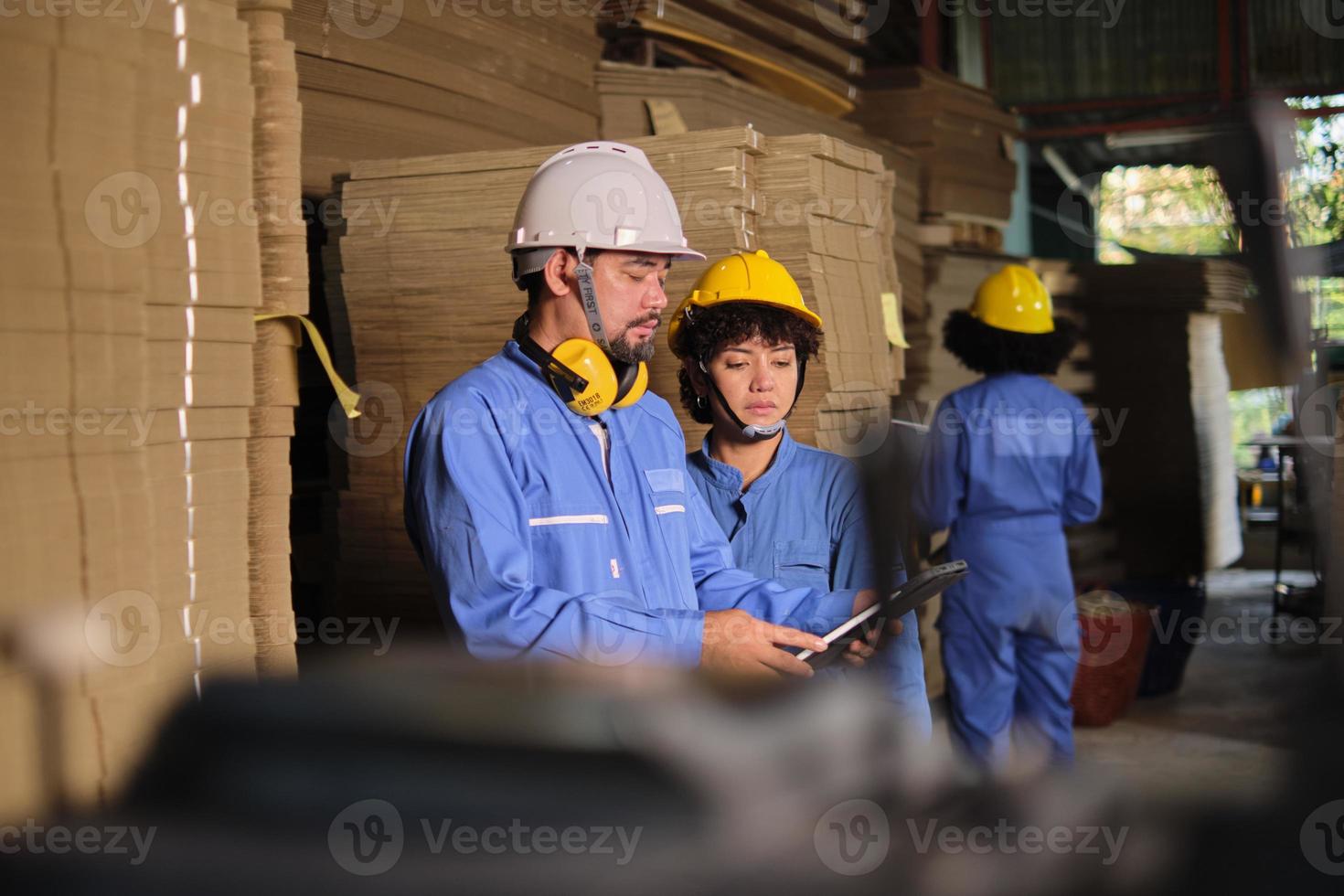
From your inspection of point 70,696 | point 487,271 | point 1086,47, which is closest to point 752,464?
point 487,271

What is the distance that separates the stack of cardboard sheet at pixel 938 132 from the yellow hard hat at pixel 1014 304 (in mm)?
1383

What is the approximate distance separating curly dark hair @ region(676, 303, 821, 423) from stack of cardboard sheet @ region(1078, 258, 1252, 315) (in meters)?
5.78

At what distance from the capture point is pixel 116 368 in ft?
7.01

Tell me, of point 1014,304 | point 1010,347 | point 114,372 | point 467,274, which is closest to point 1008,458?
point 1010,347

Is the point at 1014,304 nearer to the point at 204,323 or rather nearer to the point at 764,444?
the point at 764,444

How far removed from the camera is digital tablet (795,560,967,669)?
1875mm

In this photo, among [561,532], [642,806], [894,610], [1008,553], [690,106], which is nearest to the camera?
[642,806]

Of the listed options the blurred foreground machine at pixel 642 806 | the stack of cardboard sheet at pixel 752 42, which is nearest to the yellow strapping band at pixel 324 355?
the blurred foreground machine at pixel 642 806

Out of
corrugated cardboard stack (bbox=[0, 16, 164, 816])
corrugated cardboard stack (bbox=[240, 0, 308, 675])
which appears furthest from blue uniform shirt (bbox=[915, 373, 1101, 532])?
corrugated cardboard stack (bbox=[0, 16, 164, 816])

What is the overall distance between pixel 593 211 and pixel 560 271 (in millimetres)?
126

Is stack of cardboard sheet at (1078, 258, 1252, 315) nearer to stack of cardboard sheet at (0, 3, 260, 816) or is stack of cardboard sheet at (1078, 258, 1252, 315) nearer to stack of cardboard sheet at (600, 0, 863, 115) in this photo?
stack of cardboard sheet at (600, 0, 863, 115)

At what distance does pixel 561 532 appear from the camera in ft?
7.65

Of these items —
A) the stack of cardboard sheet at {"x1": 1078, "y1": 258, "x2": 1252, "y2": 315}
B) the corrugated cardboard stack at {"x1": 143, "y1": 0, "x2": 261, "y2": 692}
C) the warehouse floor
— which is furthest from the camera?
the stack of cardboard sheet at {"x1": 1078, "y1": 258, "x2": 1252, "y2": 315}

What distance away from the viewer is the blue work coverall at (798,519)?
3.01m
